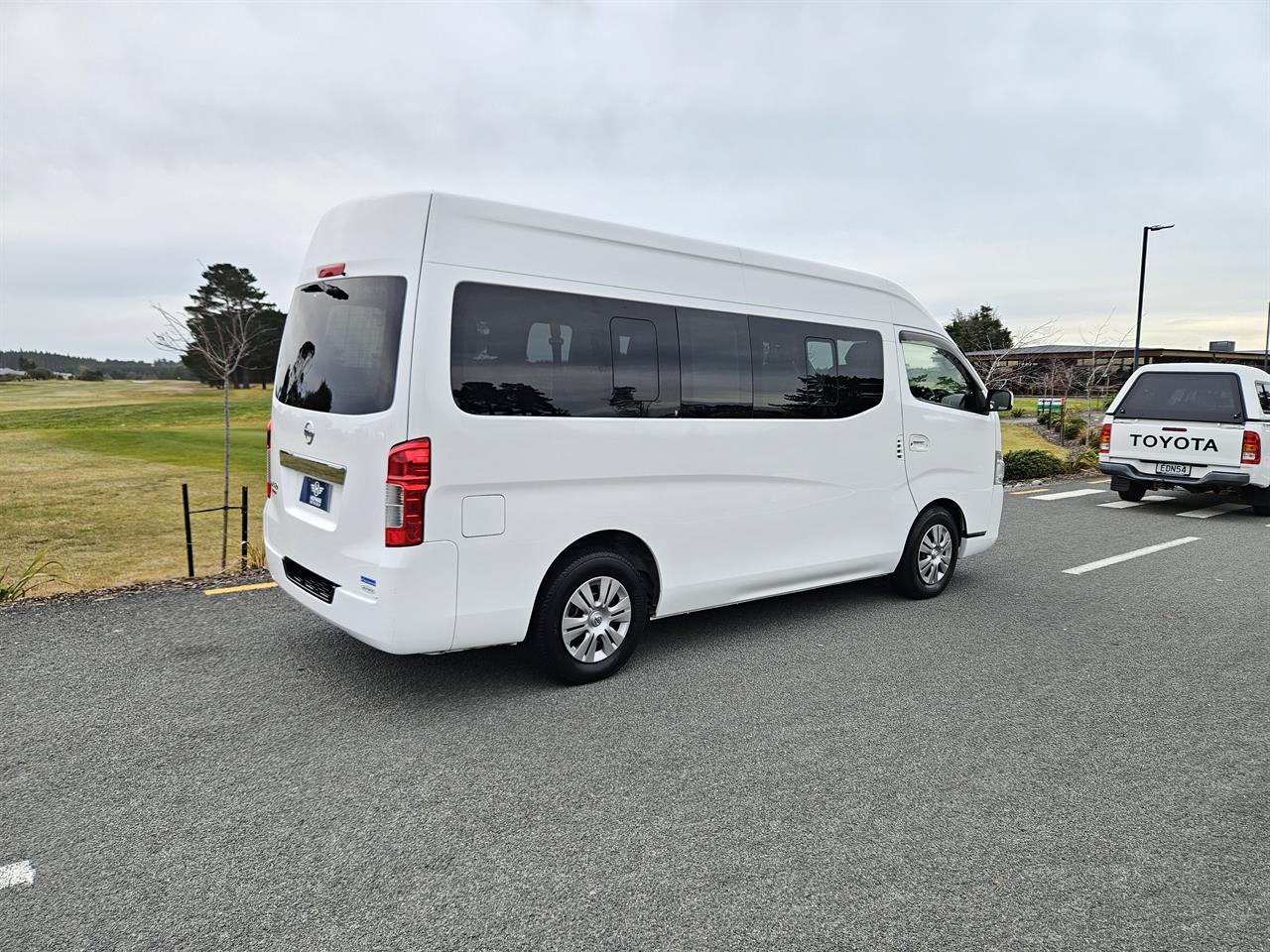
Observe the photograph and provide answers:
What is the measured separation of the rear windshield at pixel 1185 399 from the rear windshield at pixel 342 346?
34.6 feet

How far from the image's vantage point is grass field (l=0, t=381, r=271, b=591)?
14.6 metres

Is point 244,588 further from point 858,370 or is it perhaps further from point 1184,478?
point 1184,478

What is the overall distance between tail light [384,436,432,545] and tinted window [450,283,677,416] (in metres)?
0.29

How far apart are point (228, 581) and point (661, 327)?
12.8ft

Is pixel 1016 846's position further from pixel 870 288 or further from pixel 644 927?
pixel 870 288

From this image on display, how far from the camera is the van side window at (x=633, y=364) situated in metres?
3.97

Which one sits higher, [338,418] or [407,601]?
[338,418]

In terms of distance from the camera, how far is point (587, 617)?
4.01 metres

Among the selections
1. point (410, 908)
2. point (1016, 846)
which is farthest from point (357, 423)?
point (1016, 846)

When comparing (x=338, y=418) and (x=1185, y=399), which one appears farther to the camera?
(x=1185, y=399)

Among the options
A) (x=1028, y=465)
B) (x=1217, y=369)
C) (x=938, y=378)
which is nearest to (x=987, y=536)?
(x=938, y=378)

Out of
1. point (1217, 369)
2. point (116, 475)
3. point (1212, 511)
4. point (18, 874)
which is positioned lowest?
point (116, 475)

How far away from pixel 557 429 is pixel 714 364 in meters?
1.10

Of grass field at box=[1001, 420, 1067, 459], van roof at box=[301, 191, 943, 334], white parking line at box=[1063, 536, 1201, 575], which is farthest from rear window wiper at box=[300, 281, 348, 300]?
grass field at box=[1001, 420, 1067, 459]
